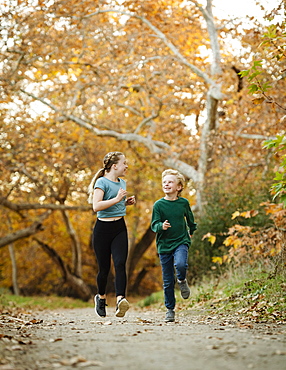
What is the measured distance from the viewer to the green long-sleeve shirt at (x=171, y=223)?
6.06 m

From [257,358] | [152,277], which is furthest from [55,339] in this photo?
[152,277]

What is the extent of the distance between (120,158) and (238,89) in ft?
27.5

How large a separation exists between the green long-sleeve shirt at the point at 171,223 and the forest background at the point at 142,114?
305cm

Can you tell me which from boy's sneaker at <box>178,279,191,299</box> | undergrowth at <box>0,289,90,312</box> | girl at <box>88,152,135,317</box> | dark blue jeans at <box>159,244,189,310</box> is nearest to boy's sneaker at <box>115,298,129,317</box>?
girl at <box>88,152,135,317</box>

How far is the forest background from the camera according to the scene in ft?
40.1

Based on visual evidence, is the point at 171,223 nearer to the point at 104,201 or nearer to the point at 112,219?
the point at 112,219

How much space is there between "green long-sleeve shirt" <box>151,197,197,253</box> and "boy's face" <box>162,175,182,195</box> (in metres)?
0.14

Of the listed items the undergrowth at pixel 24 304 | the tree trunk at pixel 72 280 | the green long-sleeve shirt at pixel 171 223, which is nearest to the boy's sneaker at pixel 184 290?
the green long-sleeve shirt at pixel 171 223

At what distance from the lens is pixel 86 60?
16.1 meters

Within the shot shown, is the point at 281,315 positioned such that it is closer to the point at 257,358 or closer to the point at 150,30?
the point at 257,358

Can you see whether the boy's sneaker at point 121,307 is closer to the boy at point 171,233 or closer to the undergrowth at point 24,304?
the boy at point 171,233

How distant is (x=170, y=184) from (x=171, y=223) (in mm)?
490

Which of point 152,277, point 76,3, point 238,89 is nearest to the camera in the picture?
point 76,3

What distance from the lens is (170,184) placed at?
20.3 feet
